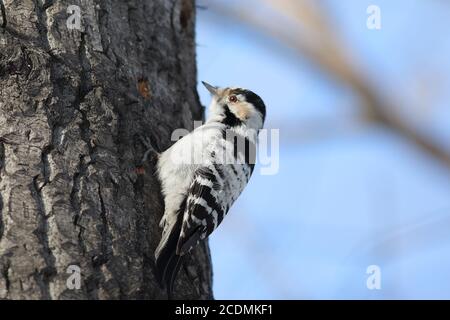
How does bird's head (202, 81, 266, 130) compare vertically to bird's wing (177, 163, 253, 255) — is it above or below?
above

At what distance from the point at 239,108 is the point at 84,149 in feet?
6.55

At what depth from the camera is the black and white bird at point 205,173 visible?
13.2 ft

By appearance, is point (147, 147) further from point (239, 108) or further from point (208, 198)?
point (239, 108)

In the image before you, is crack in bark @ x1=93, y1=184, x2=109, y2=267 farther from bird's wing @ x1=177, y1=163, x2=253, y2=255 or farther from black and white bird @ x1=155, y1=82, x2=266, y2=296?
bird's wing @ x1=177, y1=163, x2=253, y2=255

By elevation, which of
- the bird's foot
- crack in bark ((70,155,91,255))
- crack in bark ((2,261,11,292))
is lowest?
crack in bark ((2,261,11,292))

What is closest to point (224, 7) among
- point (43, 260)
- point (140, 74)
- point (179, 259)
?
point (140, 74)

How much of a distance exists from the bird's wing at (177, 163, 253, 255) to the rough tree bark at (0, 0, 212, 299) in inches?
5.9

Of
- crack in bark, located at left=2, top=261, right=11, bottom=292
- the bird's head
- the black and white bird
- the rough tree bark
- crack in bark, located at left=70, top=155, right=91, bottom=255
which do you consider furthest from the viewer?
the bird's head

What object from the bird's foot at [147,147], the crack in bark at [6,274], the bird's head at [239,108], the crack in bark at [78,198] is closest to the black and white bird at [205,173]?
the bird's head at [239,108]

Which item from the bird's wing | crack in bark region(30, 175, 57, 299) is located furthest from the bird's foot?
crack in bark region(30, 175, 57, 299)

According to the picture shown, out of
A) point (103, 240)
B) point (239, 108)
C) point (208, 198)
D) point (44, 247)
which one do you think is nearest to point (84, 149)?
point (103, 240)

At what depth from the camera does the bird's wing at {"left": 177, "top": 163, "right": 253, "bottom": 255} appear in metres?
4.17

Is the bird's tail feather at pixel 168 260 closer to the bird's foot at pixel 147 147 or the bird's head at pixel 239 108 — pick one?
the bird's foot at pixel 147 147
